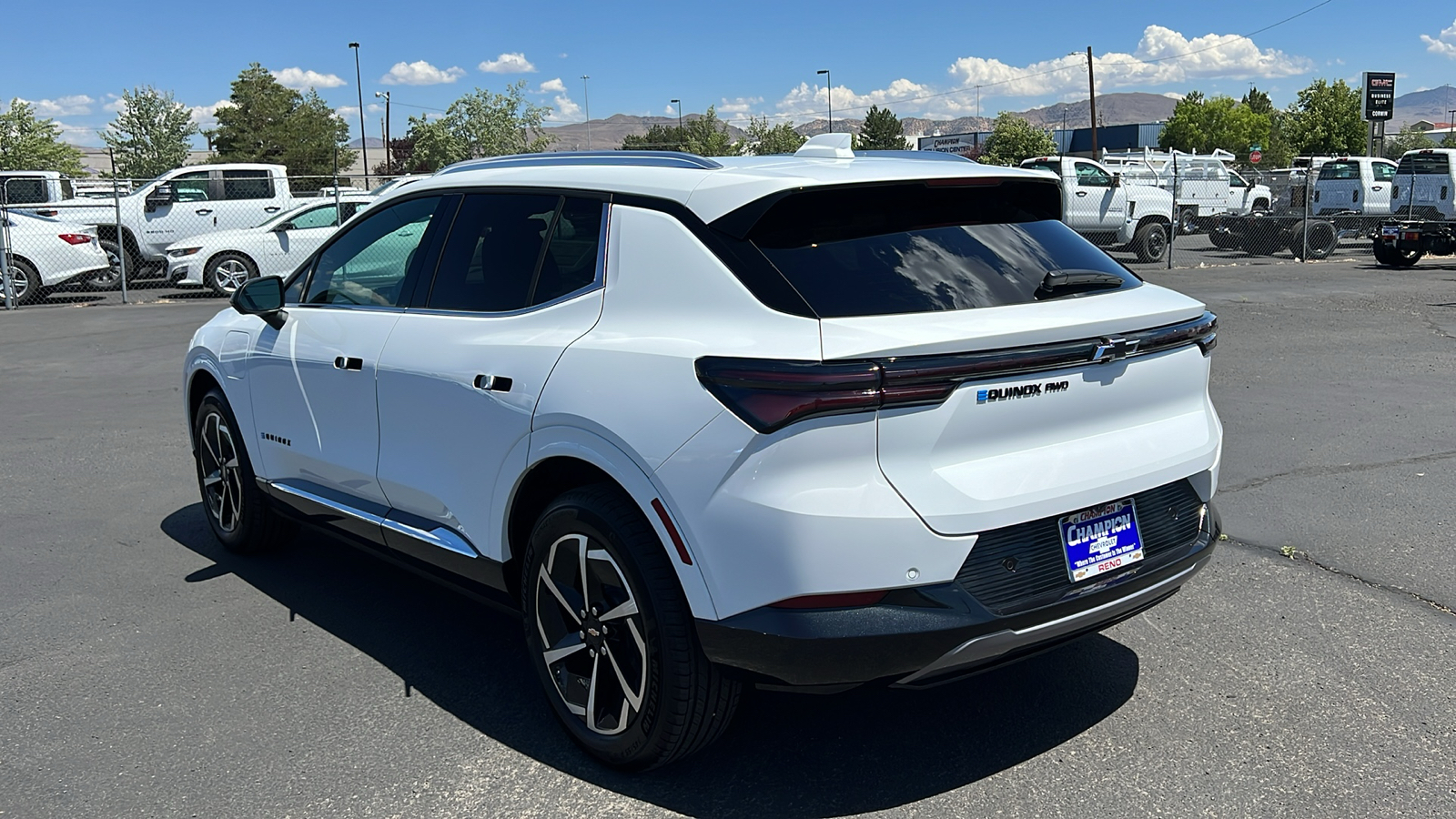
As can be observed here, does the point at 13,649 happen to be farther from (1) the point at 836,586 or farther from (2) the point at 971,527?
(2) the point at 971,527

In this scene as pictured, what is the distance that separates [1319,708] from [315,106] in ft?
328

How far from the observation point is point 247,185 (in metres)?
20.6

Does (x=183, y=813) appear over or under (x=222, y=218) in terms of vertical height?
under

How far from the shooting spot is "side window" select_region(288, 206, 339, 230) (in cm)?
1895

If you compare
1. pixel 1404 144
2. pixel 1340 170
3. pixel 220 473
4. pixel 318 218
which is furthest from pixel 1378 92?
pixel 220 473

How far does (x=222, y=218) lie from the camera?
66.9 ft

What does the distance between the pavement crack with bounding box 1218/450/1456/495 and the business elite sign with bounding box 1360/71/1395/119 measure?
50.0 metres

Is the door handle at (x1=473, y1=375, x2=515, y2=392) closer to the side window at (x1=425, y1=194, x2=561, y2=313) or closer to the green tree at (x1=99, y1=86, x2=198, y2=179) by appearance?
the side window at (x1=425, y1=194, x2=561, y2=313)

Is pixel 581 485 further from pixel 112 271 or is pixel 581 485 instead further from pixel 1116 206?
pixel 1116 206

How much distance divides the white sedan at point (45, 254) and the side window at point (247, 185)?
98.7 inches

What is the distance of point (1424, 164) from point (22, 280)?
26590mm

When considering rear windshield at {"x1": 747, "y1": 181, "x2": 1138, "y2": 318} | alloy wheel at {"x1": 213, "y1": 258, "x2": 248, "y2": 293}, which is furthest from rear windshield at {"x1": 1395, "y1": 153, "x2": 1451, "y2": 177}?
rear windshield at {"x1": 747, "y1": 181, "x2": 1138, "y2": 318}

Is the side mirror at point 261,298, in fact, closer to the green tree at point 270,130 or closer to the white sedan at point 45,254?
the white sedan at point 45,254

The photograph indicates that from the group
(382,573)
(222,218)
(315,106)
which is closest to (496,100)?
(315,106)
